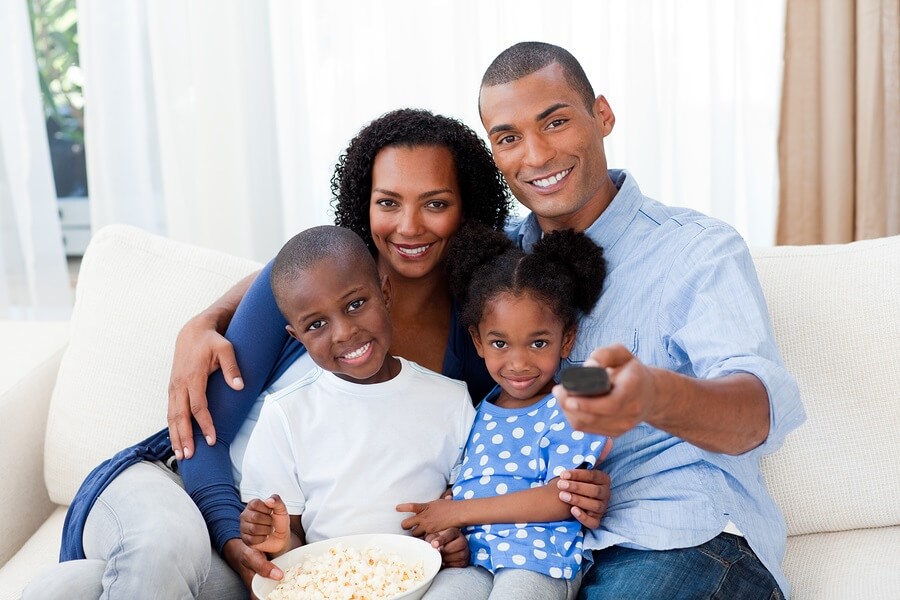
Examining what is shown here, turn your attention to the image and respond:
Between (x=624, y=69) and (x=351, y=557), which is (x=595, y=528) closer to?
(x=351, y=557)

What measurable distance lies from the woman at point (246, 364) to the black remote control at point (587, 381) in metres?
0.49

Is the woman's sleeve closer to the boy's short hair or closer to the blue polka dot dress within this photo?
the boy's short hair

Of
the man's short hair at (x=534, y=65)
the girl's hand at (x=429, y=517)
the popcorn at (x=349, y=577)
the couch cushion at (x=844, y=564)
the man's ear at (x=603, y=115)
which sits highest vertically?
the man's short hair at (x=534, y=65)

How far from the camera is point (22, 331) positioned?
7.57 ft

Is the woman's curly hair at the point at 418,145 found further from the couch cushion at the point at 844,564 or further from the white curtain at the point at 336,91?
the white curtain at the point at 336,91

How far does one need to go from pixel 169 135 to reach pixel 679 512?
223cm

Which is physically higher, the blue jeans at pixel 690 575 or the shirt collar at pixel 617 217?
the shirt collar at pixel 617 217

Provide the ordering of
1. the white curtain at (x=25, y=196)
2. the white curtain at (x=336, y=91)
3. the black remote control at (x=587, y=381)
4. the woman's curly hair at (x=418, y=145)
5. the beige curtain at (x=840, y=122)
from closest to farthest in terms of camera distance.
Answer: the black remote control at (x=587, y=381) < the woman's curly hair at (x=418, y=145) < the beige curtain at (x=840, y=122) < the white curtain at (x=336, y=91) < the white curtain at (x=25, y=196)

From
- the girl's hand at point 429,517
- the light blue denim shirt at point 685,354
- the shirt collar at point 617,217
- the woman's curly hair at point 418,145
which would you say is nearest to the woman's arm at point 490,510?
the girl's hand at point 429,517

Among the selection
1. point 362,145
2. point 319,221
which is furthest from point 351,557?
point 319,221

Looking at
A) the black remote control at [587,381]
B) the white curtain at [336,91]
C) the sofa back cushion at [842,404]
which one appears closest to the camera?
the black remote control at [587,381]

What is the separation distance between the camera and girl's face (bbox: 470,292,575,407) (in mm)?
1655

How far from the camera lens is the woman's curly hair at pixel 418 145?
1.91 meters

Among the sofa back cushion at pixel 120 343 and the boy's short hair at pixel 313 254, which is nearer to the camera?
the boy's short hair at pixel 313 254
